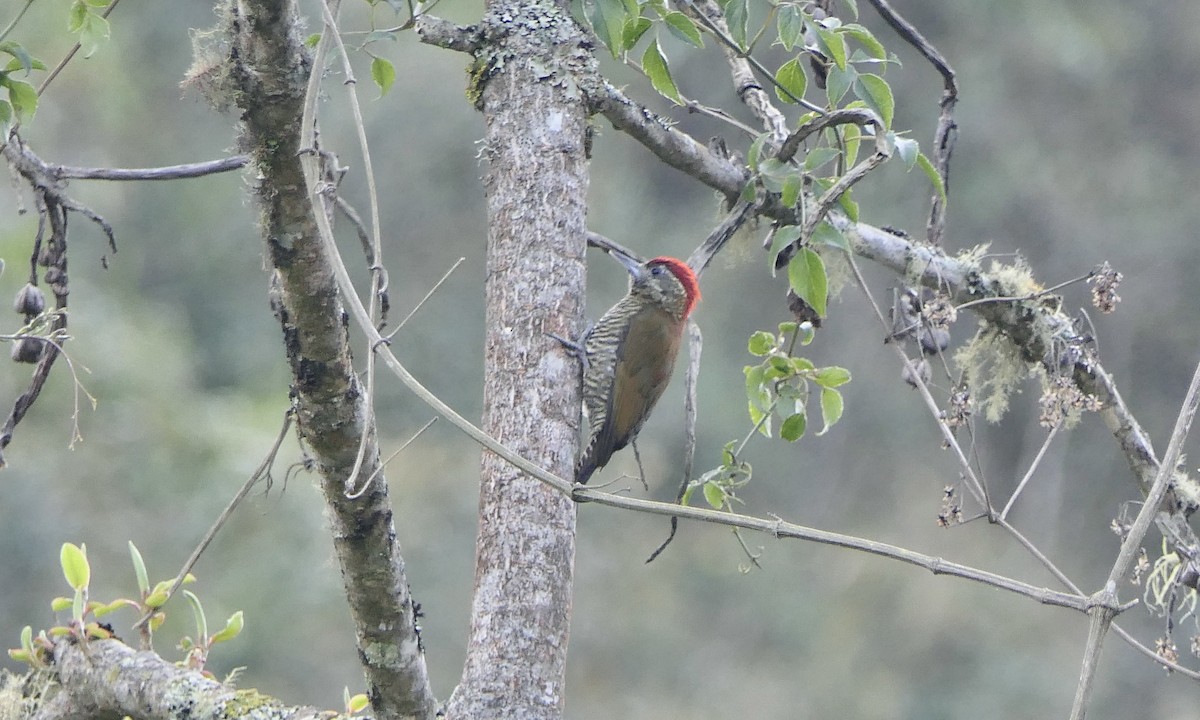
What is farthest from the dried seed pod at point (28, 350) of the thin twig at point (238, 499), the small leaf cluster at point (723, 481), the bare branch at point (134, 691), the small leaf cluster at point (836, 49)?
the small leaf cluster at point (836, 49)

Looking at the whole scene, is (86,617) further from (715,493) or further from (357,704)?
(715,493)

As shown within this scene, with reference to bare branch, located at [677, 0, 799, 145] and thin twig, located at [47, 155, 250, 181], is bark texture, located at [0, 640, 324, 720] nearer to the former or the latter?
thin twig, located at [47, 155, 250, 181]

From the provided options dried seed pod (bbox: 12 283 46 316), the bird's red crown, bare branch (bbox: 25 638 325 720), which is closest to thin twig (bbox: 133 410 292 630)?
bare branch (bbox: 25 638 325 720)

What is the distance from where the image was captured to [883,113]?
5.81 ft

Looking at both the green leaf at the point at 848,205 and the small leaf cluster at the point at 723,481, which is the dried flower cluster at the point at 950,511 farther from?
the green leaf at the point at 848,205

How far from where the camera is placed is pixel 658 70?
6.22ft

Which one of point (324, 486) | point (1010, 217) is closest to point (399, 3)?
point (324, 486)

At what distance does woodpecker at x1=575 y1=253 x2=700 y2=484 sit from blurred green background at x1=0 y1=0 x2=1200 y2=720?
5.18m

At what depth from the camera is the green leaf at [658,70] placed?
1.88 meters

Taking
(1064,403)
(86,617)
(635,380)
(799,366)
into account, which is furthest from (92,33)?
(635,380)

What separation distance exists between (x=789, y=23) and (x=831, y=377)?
59 centimetres

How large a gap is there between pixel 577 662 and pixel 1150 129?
21.3 feet

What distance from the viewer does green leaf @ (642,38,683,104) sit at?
1.88 m

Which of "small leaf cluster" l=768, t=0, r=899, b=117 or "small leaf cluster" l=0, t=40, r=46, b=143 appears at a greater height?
"small leaf cluster" l=768, t=0, r=899, b=117
